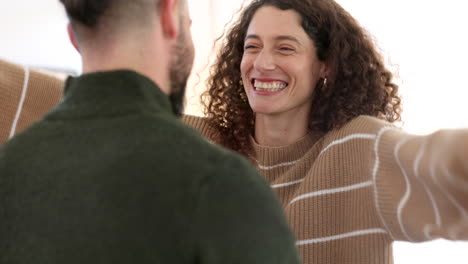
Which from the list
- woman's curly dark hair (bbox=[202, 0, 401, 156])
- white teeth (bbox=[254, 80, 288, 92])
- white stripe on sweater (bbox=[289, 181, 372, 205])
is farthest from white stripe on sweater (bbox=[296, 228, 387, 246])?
white teeth (bbox=[254, 80, 288, 92])

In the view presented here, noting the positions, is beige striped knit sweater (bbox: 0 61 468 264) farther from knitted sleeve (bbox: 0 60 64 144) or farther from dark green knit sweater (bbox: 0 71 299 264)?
dark green knit sweater (bbox: 0 71 299 264)

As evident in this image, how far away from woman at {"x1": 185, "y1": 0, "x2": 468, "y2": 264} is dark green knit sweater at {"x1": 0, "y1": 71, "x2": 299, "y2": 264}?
20.1 inches

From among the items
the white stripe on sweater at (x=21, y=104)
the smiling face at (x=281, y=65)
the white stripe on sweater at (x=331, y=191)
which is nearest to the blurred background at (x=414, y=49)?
the smiling face at (x=281, y=65)

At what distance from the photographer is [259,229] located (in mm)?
573

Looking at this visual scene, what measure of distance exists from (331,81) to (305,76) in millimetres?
86

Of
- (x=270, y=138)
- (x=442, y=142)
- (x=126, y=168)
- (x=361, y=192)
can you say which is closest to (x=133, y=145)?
(x=126, y=168)

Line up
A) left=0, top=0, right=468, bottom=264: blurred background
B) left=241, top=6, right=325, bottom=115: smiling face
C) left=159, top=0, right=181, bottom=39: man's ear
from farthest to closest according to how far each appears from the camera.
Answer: left=0, top=0, right=468, bottom=264: blurred background < left=241, top=6, right=325, bottom=115: smiling face < left=159, top=0, right=181, bottom=39: man's ear

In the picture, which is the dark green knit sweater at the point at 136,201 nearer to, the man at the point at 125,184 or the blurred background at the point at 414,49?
the man at the point at 125,184

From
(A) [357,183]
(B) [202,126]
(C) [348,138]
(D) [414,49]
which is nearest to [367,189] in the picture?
(A) [357,183]

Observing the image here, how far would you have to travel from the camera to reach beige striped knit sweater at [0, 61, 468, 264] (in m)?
1.01

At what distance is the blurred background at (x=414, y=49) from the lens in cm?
244

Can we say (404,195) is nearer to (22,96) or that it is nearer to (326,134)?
(326,134)

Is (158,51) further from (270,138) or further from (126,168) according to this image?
(270,138)

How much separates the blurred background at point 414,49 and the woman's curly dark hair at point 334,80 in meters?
0.48
